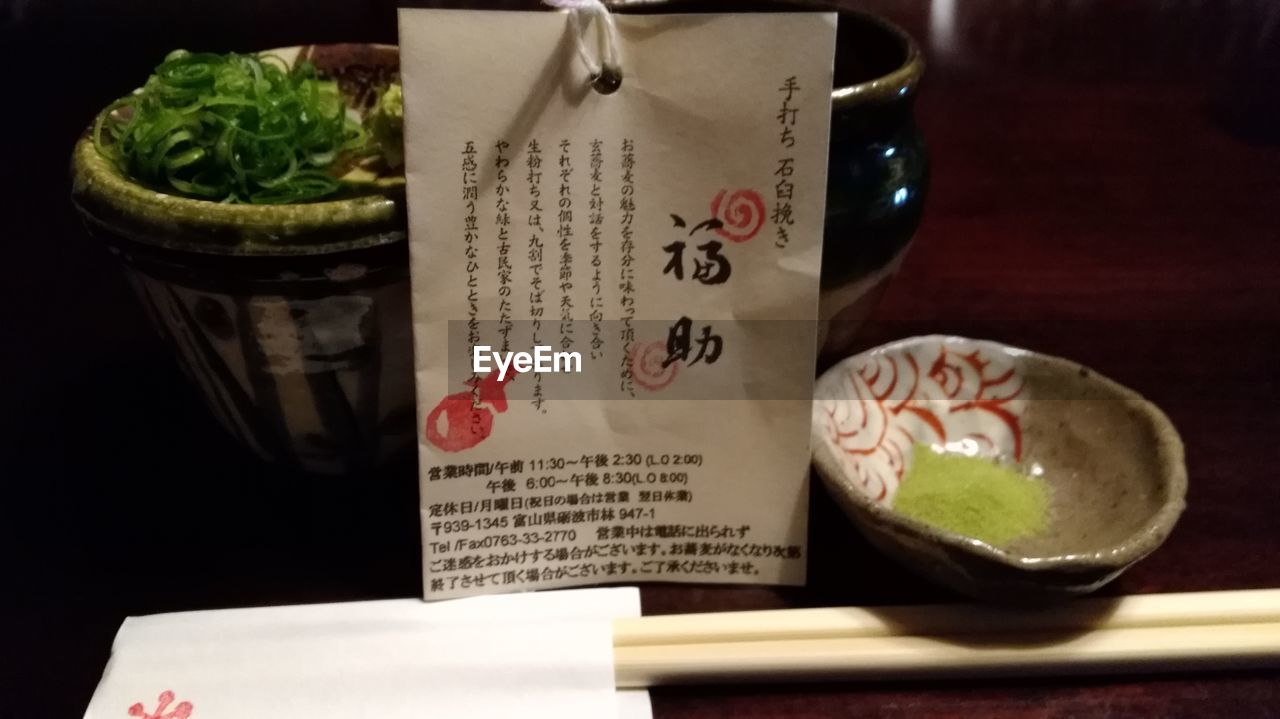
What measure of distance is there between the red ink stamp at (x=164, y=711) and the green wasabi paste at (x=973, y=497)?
428mm

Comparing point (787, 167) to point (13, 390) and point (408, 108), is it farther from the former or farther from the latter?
point (13, 390)

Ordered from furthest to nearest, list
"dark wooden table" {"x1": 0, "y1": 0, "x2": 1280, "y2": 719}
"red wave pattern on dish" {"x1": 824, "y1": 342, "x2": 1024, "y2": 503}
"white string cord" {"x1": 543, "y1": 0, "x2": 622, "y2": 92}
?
"red wave pattern on dish" {"x1": 824, "y1": 342, "x2": 1024, "y2": 503} < "dark wooden table" {"x1": 0, "y1": 0, "x2": 1280, "y2": 719} < "white string cord" {"x1": 543, "y1": 0, "x2": 622, "y2": 92}

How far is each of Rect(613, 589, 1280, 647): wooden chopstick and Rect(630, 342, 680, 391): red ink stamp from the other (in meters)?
→ 0.14

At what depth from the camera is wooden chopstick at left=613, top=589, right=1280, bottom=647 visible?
1.78ft

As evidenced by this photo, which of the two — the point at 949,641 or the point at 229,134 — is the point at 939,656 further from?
the point at 229,134

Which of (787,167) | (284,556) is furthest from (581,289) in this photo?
(284,556)

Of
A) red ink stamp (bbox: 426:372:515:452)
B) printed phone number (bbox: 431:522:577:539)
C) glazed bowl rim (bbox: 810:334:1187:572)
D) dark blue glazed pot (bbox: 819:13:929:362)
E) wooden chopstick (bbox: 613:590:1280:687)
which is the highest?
A: dark blue glazed pot (bbox: 819:13:929:362)

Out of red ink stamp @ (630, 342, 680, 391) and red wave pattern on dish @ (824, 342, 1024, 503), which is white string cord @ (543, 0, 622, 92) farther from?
red wave pattern on dish @ (824, 342, 1024, 503)

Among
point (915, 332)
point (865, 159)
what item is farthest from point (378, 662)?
point (915, 332)

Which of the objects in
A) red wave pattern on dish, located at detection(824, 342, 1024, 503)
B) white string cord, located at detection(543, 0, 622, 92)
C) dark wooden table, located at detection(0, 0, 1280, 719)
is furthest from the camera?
red wave pattern on dish, located at detection(824, 342, 1024, 503)

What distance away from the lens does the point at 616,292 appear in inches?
21.0

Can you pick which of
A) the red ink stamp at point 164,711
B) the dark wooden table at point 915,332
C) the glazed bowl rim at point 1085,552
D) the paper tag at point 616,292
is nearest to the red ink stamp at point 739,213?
the paper tag at point 616,292

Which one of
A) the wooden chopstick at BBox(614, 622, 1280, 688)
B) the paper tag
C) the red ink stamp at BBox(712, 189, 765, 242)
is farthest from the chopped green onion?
the wooden chopstick at BBox(614, 622, 1280, 688)

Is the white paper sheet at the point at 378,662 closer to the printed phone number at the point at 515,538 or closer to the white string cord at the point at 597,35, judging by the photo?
the printed phone number at the point at 515,538
